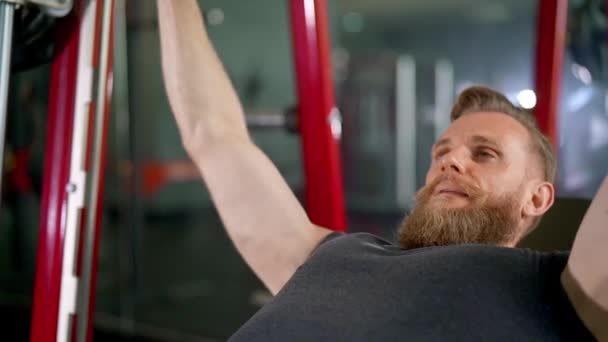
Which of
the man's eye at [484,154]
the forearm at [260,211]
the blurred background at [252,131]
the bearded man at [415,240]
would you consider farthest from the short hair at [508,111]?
the blurred background at [252,131]

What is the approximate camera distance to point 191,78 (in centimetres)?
148

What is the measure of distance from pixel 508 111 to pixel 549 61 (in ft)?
1.46

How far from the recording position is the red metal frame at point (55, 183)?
1.32 m

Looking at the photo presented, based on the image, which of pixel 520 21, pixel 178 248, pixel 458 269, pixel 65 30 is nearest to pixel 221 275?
pixel 178 248

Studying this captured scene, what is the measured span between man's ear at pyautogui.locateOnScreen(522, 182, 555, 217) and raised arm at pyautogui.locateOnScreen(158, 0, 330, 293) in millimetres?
438

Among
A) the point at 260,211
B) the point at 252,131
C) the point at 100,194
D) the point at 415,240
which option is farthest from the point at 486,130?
the point at 252,131

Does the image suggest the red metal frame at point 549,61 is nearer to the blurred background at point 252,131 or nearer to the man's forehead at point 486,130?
the man's forehead at point 486,130

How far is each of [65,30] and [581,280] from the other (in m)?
Result: 1.10

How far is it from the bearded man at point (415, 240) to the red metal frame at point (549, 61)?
14.3 inches

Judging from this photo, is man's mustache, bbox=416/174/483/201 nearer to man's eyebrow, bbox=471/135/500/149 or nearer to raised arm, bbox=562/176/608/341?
man's eyebrow, bbox=471/135/500/149

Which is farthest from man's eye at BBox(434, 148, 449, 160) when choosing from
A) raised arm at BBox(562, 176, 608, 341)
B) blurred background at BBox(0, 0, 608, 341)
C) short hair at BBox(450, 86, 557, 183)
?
blurred background at BBox(0, 0, 608, 341)

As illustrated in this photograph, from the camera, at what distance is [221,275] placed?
3807 millimetres

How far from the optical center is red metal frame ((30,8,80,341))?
1.32 metres

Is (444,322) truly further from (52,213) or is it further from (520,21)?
(520,21)
